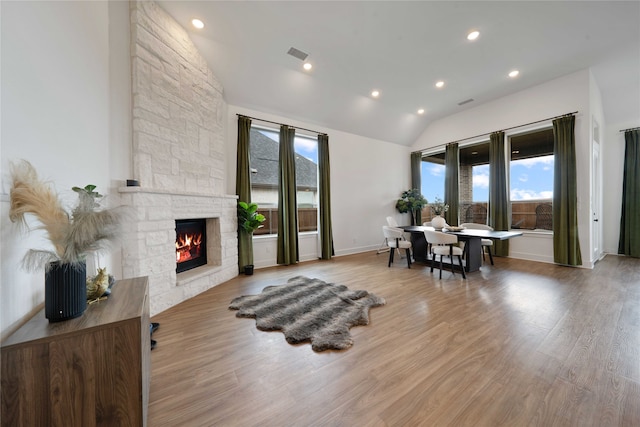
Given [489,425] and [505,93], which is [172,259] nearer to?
[489,425]

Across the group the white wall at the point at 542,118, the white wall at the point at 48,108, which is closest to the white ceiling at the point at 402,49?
the white wall at the point at 542,118

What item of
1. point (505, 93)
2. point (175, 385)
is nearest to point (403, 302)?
point (175, 385)

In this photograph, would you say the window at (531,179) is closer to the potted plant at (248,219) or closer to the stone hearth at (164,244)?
the potted plant at (248,219)

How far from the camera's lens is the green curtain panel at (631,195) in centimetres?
470

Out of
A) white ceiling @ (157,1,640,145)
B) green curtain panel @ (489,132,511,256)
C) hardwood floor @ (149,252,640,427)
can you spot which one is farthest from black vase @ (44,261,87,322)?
green curtain panel @ (489,132,511,256)

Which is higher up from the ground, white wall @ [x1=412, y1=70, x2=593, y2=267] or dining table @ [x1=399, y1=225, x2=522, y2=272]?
white wall @ [x1=412, y1=70, x2=593, y2=267]

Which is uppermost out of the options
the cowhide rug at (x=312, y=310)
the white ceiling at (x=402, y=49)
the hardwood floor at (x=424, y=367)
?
the white ceiling at (x=402, y=49)

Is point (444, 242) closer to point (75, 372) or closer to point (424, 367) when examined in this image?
point (424, 367)

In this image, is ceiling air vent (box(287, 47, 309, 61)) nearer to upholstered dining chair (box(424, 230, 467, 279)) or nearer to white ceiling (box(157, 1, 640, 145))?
white ceiling (box(157, 1, 640, 145))

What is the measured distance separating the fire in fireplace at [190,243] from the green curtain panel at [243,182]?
0.64 m

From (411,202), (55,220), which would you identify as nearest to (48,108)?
(55,220)

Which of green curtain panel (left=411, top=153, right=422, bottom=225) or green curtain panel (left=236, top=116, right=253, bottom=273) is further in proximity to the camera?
green curtain panel (left=411, top=153, right=422, bottom=225)

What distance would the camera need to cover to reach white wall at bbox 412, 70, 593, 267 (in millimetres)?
4035

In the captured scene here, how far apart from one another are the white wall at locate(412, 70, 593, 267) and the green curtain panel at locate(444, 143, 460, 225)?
40cm
